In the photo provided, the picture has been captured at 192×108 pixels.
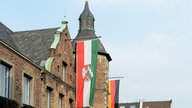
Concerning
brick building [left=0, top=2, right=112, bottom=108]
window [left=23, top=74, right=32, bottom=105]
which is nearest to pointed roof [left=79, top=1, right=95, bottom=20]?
brick building [left=0, top=2, right=112, bottom=108]

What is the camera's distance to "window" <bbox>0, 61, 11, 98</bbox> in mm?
28766

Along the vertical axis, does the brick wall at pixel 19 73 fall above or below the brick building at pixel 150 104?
below

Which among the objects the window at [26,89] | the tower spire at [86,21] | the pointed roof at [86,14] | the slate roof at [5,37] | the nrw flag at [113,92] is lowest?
the window at [26,89]

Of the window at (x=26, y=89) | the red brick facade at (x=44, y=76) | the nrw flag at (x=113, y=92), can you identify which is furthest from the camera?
the nrw flag at (x=113, y=92)

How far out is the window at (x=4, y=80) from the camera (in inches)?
1133

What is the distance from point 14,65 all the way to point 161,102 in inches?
3398

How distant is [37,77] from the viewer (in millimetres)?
33188

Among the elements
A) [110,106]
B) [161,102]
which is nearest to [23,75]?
[110,106]

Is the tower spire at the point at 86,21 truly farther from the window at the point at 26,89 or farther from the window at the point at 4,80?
the window at the point at 4,80

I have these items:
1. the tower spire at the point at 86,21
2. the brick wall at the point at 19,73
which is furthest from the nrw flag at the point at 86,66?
the tower spire at the point at 86,21

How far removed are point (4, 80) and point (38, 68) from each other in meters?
4.43

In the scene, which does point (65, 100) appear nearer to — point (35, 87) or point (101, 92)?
point (35, 87)

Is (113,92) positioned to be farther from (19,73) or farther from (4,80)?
(4,80)

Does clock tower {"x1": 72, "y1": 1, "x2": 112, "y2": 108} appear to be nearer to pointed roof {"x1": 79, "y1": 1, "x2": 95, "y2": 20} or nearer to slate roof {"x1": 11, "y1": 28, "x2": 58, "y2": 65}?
pointed roof {"x1": 79, "y1": 1, "x2": 95, "y2": 20}
